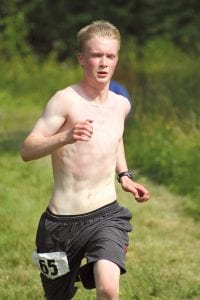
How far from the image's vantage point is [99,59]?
15.1 feet

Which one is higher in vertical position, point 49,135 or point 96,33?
point 96,33

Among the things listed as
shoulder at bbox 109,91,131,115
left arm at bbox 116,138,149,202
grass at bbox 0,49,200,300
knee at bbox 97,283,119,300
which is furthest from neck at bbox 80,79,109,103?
grass at bbox 0,49,200,300

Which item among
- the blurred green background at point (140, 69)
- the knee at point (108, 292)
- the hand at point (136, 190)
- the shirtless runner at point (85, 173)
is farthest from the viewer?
the blurred green background at point (140, 69)

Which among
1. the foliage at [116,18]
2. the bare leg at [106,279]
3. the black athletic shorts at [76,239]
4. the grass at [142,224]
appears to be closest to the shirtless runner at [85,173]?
the black athletic shorts at [76,239]

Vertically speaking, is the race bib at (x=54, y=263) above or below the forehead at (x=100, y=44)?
below

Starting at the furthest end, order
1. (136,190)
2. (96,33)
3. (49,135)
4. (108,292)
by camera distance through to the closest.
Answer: (136,190) → (96,33) → (49,135) → (108,292)

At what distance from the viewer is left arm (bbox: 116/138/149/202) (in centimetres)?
474

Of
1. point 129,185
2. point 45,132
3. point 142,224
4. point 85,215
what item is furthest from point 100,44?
point 142,224

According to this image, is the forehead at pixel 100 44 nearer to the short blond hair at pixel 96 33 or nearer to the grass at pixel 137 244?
the short blond hair at pixel 96 33

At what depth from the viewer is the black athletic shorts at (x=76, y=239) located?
15.0 feet

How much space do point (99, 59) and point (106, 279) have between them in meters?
1.11

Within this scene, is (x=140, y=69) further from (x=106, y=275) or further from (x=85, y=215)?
(x=106, y=275)

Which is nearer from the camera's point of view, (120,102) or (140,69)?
(120,102)

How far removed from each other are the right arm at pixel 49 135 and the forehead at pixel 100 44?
0.28 metres
